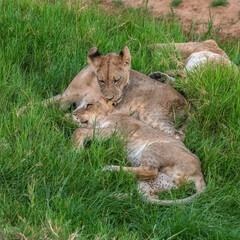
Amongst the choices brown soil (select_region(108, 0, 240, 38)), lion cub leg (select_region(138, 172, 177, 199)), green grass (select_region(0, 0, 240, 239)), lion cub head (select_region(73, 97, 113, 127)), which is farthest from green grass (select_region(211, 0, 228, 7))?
lion cub leg (select_region(138, 172, 177, 199))

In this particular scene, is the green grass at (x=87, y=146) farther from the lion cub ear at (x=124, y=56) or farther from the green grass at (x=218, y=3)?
the green grass at (x=218, y=3)

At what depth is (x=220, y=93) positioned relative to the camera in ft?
19.2

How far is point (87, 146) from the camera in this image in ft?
17.3

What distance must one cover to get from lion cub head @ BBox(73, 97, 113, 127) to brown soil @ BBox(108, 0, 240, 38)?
9.67 ft

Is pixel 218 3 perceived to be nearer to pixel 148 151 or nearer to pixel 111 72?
pixel 111 72

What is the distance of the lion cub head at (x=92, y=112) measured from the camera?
552cm

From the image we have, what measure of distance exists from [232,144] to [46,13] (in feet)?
9.94

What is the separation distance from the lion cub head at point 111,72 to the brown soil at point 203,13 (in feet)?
8.29

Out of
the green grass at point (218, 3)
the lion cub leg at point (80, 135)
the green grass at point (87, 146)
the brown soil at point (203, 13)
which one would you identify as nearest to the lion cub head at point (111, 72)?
the green grass at point (87, 146)

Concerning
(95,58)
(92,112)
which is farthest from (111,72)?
(92,112)

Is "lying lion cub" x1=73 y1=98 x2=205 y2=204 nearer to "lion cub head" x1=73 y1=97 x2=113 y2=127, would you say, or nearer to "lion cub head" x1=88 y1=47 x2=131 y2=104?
"lion cub head" x1=73 y1=97 x2=113 y2=127

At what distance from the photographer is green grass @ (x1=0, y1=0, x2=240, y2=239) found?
3924 mm

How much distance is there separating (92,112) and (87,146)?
0.46 metres

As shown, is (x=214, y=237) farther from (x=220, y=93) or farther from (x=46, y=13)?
(x=46, y=13)
